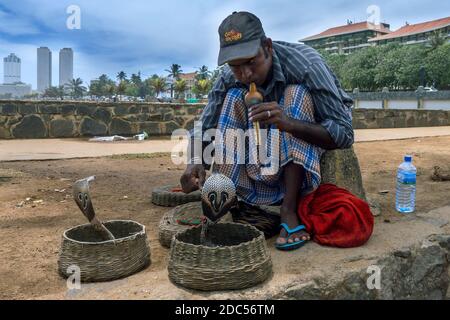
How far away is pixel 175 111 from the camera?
30.5 ft

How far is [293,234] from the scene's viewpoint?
2.15m

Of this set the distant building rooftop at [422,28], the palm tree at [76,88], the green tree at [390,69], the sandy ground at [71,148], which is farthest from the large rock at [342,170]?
the palm tree at [76,88]

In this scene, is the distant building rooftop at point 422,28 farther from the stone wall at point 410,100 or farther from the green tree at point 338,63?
the stone wall at point 410,100

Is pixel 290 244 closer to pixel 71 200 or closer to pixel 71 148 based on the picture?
pixel 71 200

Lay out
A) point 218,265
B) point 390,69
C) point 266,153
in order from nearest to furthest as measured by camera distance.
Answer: point 218,265
point 266,153
point 390,69

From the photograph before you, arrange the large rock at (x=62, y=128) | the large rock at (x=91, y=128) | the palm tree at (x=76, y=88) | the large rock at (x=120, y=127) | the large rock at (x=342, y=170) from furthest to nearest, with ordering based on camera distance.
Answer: the palm tree at (x=76, y=88) < the large rock at (x=120, y=127) < the large rock at (x=91, y=128) < the large rock at (x=62, y=128) < the large rock at (x=342, y=170)

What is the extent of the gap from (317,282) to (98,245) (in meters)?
0.90

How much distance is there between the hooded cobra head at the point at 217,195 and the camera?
6.11 ft

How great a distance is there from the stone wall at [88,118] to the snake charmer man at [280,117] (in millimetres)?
6363

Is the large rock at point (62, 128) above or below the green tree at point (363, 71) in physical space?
below

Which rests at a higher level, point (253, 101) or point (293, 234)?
point (253, 101)

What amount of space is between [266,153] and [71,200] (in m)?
1.84

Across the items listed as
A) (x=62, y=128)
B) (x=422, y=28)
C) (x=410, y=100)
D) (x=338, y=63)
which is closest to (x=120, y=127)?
(x=62, y=128)

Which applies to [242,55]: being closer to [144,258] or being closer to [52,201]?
[144,258]
